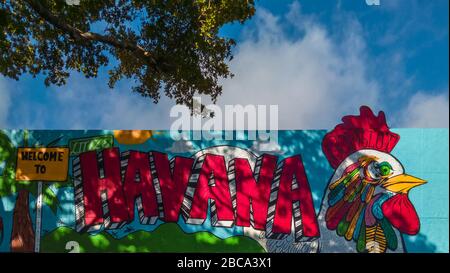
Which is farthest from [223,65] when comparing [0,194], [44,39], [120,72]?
[0,194]

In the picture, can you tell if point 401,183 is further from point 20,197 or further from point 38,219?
point 20,197

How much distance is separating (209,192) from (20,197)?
172 inches

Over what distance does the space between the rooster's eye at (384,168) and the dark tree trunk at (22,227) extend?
7984 mm

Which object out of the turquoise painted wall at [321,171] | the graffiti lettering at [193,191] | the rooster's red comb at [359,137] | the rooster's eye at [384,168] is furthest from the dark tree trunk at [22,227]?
the rooster's eye at [384,168]

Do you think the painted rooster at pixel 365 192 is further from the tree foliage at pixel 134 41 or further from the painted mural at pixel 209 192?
the tree foliage at pixel 134 41

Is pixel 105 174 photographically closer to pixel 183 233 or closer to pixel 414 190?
pixel 183 233

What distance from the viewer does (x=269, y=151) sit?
8.77m

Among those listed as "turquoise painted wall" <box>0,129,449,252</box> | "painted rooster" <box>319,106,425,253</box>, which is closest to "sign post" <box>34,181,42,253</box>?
"turquoise painted wall" <box>0,129,449,252</box>

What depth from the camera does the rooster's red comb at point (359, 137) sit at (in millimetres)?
8633

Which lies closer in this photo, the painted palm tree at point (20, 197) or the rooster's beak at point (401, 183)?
the rooster's beak at point (401, 183)

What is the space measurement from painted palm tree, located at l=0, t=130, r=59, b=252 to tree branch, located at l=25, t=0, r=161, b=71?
267 centimetres

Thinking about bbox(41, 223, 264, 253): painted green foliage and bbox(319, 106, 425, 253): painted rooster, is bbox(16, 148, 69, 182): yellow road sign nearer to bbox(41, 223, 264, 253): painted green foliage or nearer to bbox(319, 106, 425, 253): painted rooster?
bbox(41, 223, 264, 253): painted green foliage

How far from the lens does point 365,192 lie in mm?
8570

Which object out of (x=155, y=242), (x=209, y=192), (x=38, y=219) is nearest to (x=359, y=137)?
(x=209, y=192)
